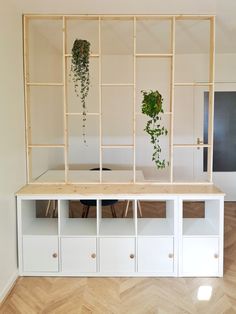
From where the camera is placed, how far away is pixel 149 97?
2.91 m

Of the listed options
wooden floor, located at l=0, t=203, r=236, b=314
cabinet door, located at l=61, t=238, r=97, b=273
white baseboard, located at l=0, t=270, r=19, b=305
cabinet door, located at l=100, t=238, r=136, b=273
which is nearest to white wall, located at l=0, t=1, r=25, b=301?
white baseboard, located at l=0, t=270, r=19, b=305

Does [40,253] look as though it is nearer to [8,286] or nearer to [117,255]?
[8,286]

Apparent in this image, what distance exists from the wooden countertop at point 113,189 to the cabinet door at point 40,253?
0.39 m

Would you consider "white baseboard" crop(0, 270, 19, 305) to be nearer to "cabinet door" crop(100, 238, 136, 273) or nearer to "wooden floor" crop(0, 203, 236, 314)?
"wooden floor" crop(0, 203, 236, 314)

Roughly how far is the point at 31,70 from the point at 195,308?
265 centimetres

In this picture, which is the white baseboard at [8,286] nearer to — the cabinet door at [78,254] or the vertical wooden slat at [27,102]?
the cabinet door at [78,254]

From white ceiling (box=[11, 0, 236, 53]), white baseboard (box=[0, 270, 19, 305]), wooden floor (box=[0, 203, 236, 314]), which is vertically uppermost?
white ceiling (box=[11, 0, 236, 53])

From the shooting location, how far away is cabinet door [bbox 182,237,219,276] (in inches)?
108

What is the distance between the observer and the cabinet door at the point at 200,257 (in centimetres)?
273

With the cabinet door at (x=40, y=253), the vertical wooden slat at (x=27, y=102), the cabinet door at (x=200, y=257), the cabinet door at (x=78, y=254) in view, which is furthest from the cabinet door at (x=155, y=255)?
the vertical wooden slat at (x=27, y=102)

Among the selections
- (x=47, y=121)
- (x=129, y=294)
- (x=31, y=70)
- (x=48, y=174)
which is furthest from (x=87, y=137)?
(x=129, y=294)

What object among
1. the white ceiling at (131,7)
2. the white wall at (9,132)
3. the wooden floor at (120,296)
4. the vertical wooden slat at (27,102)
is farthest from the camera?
the vertical wooden slat at (27,102)

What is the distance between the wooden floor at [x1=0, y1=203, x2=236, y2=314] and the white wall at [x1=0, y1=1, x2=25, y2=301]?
0.68ft

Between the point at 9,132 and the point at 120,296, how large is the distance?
5.14ft
